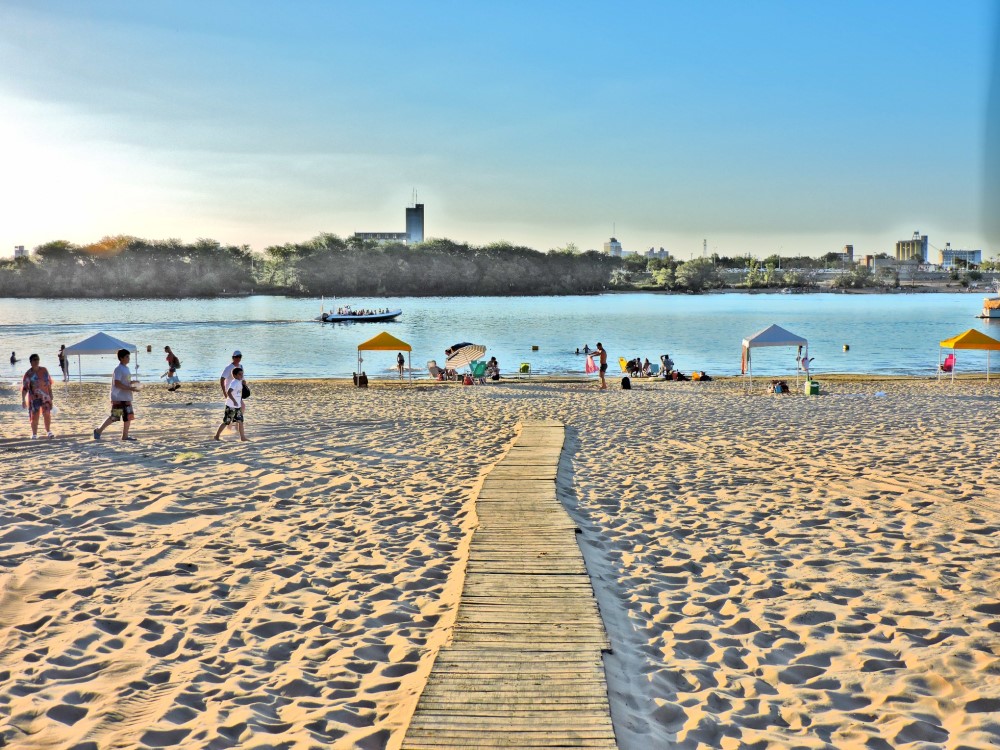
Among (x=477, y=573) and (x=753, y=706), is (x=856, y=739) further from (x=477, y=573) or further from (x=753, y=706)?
(x=477, y=573)

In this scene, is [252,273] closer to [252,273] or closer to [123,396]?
[252,273]

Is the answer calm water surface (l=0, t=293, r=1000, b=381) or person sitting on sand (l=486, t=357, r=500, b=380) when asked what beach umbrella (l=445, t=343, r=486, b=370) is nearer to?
person sitting on sand (l=486, t=357, r=500, b=380)

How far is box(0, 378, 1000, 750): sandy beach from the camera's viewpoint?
3.58 m

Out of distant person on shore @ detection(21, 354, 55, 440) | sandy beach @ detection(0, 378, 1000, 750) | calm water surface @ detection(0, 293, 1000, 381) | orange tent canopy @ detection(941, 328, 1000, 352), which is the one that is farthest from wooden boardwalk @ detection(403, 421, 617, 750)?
calm water surface @ detection(0, 293, 1000, 381)

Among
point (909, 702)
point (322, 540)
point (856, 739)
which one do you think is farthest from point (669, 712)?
point (322, 540)

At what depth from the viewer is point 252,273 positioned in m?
184

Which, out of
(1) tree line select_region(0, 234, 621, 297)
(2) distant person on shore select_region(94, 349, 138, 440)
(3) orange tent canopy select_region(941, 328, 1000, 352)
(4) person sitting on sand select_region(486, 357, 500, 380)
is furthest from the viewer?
(1) tree line select_region(0, 234, 621, 297)

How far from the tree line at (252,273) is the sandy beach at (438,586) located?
564 ft

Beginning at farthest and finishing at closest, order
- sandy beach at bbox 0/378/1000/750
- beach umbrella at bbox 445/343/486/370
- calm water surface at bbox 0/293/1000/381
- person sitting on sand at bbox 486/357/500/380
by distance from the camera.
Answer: calm water surface at bbox 0/293/1000/381, beach umbrella at bbox 445/343/486/370, person sitting on sand at bbox 486/357/500/380, sandy beach at bbox 0/378/1000/750

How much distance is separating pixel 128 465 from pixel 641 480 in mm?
6486

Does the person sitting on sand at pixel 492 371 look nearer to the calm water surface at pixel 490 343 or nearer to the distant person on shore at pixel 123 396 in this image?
the calm water surface at pixel 490 343

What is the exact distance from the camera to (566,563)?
215 inches

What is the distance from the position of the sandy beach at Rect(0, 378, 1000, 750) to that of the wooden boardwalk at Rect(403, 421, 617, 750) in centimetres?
15

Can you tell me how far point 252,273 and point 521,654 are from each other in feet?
634
